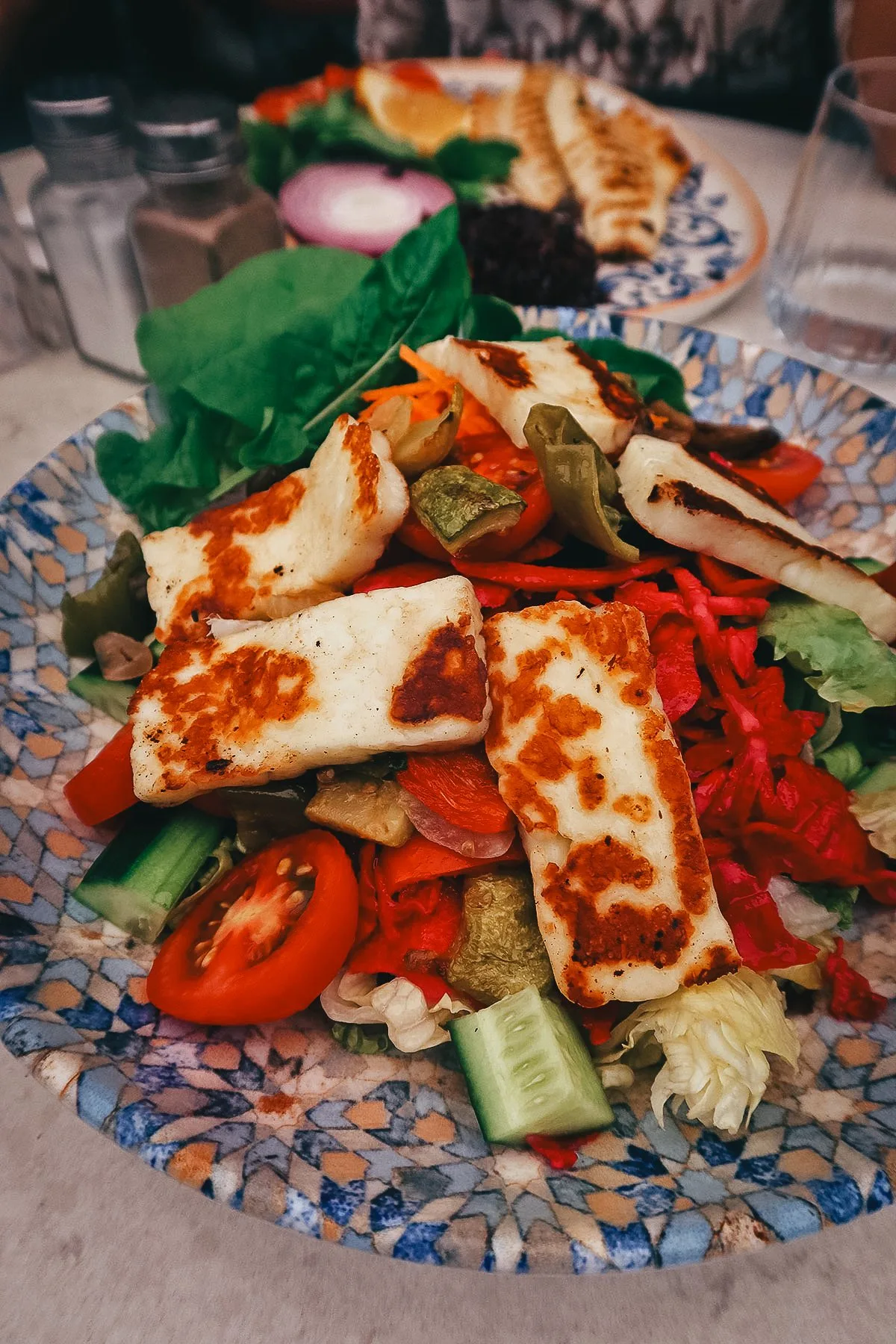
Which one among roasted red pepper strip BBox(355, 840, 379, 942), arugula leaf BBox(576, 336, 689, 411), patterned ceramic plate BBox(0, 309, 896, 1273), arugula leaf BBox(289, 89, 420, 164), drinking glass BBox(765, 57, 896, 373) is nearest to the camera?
patterned ceramic plate BBox(0, 309, 896, 1273)

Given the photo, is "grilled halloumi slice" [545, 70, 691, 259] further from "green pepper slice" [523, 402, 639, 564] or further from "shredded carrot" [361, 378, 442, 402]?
"green pepper slice" [523, 402, 639, 564]

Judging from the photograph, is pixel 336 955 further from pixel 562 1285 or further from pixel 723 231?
pixel 723 231

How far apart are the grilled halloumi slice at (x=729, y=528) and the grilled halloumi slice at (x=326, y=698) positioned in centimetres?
51

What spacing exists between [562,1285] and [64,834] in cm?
144

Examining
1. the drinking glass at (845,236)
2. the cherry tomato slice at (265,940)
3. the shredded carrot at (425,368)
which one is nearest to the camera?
the cherry tomato slice at (265,940)

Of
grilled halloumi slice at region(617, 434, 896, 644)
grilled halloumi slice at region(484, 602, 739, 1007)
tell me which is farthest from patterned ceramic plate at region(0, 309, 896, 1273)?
grilled halloumi slice at region(617, 434, 896, 644)

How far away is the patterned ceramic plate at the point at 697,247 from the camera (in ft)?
13.5

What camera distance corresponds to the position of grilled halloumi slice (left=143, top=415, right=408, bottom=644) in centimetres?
213

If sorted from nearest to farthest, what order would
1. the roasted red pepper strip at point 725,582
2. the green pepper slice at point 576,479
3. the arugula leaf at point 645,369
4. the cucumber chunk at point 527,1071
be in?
the cucumber chunk at point 527,1071 → the green pepper slice at point 576,479 → the roasted red pepper strip at point 725,582 → the arugula leaf at point 645,369

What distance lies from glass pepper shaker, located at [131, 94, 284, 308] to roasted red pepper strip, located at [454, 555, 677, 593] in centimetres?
226

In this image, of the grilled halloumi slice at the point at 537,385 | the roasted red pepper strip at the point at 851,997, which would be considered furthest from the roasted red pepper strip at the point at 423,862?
the grilled halloumi slice at the point at 537,385

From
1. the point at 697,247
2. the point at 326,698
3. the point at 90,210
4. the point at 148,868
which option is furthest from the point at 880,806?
the point at 90,210

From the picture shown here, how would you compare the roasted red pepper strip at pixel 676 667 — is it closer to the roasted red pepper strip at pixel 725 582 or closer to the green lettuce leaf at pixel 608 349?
the roasted red pepper strip at pixel 725 582

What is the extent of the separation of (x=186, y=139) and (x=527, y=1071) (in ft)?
11.1
